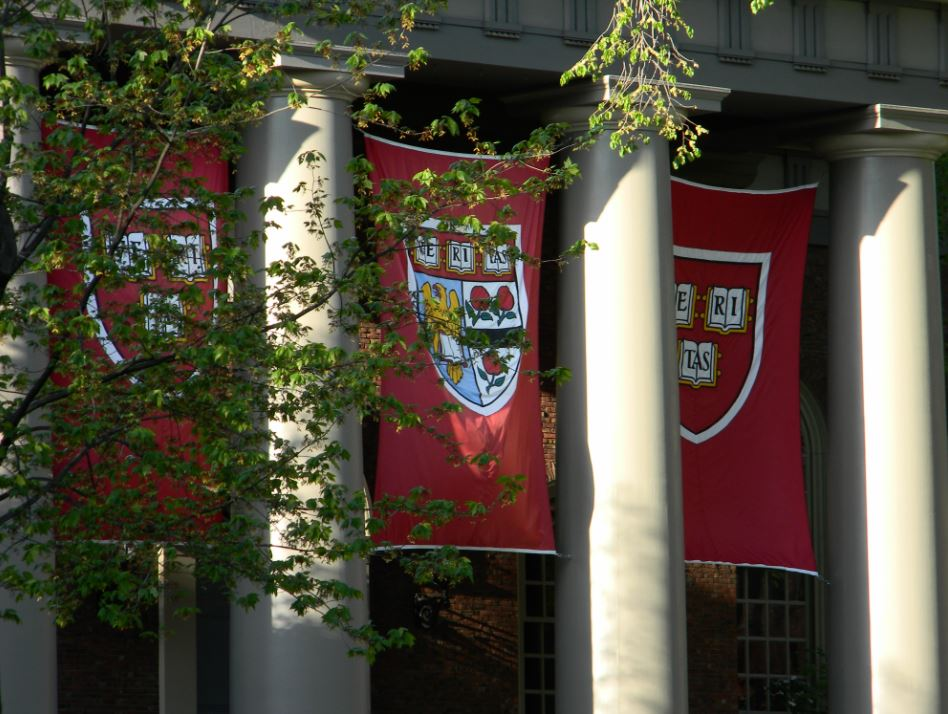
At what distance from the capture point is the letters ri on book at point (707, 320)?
21.1 m

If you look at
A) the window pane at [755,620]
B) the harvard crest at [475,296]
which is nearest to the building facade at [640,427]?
the harvard crest at [475,296]

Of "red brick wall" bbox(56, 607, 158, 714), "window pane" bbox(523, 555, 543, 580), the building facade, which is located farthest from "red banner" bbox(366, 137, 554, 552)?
"window pane" bbox(523, 555, 543, 580)

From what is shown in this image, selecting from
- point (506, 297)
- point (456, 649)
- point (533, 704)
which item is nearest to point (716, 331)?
point (506, 297)

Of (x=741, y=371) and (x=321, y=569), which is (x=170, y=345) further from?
(x=741, y=371)

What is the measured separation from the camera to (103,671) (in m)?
20.9

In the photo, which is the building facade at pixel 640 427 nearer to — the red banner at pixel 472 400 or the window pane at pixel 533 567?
the window pane at pixel 533 567

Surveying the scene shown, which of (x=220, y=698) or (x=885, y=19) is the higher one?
(x=885, y=19)

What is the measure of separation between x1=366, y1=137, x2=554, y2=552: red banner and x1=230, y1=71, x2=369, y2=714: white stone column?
0.46 m

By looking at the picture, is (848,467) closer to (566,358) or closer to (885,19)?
(566,358)

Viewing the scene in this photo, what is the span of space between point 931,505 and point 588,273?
5221mm

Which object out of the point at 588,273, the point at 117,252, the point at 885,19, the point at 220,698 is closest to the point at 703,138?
the point at 885,19

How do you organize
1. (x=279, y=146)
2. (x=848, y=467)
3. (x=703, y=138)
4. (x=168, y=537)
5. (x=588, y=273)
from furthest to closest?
(x=703, y=138) < (x=848, y=467) < (x=588, y=273) < (x=279, y=146) < (x=168, y=537)

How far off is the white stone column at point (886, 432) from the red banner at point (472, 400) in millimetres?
4465

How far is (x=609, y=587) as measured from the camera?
1947cm
